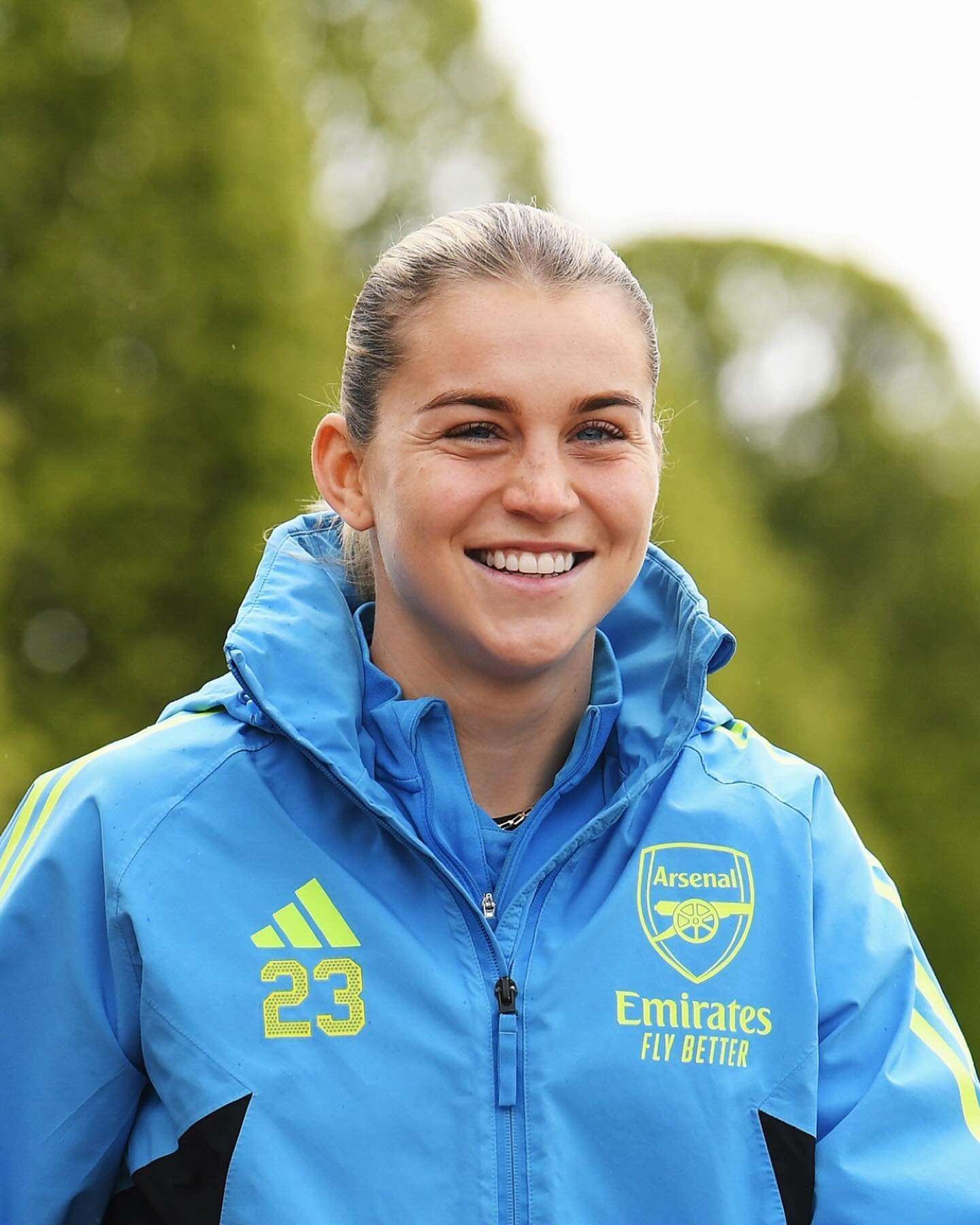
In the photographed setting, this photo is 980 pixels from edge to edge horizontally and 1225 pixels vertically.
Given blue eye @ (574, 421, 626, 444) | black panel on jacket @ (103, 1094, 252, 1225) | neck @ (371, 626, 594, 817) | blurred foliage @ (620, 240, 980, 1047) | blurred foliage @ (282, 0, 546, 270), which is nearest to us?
black panel on jacket @ (103, 1094, 252, 1225)

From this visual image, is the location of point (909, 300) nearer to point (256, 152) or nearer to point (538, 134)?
point (538, 134)

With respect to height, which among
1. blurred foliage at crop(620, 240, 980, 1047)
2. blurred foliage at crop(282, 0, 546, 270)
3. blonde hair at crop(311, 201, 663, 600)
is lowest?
blurred foliage at crop(620, 240, 980, 1047)

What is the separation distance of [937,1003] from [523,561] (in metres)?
0.90

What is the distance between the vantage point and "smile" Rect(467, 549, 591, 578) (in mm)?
2289

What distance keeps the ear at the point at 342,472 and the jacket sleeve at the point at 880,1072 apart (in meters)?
0.80

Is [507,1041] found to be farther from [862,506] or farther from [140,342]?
[862,506]

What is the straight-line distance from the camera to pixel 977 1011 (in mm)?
14320

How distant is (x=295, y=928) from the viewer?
2.23m

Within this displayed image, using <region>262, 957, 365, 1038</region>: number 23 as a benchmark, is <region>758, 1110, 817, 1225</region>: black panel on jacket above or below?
below

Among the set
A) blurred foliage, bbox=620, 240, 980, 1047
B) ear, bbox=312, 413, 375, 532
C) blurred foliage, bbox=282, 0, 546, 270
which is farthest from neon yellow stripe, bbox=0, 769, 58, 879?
blurred foliage, bbox=620, 240, 980, 1047

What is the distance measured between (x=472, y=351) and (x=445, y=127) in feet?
38.8

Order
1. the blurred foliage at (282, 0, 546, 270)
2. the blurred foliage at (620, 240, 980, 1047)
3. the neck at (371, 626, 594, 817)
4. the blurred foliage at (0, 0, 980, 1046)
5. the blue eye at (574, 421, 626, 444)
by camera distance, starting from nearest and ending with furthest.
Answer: the blue eye at (574, 421, 626, 444), the neck at (371, 626, 594, 817), the blurred foliage at (0, 0, 980, 1046), the blurred foliage at (282, 0, 546, 270), the blurred foliage at (620, 240, 980, 1047)

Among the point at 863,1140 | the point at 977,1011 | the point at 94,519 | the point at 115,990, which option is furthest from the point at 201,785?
the point at 977,1011

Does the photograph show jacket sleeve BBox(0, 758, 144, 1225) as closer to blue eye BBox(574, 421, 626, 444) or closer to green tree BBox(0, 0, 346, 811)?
blue eye BBox(574, 421, 626, 444)
